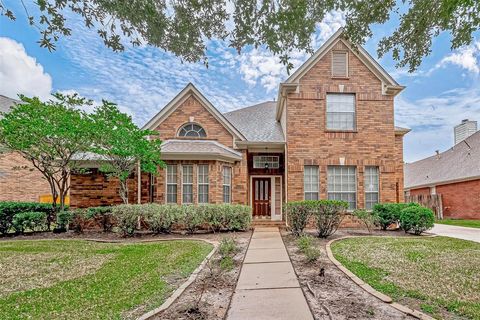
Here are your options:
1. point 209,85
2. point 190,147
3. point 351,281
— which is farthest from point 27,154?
point 351,281

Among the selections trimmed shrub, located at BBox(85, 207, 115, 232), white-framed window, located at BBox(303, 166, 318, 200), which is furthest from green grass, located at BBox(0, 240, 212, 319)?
white-framed window, located at BBox(303, 166, 318, 200)

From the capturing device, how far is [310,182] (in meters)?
14.1

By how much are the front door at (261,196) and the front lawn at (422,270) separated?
20.4 ft

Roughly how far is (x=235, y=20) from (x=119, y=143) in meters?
8.62

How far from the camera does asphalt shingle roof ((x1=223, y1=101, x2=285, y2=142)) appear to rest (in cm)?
1559

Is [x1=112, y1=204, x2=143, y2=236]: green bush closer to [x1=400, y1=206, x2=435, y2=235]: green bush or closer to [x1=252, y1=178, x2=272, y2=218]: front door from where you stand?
[x1=252, y1=178, x2=272, y2=218]: front door

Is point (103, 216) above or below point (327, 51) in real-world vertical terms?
below

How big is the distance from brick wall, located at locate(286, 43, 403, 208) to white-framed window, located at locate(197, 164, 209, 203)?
3625 millimetres

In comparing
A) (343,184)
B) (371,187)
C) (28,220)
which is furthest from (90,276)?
(371,187)

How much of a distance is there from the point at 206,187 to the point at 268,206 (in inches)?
152

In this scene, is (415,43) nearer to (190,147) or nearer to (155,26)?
(155,26)

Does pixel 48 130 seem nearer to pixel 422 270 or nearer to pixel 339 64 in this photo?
pixel 422 270

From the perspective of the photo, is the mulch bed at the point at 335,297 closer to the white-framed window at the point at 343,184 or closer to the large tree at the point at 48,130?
the white-framed window at the point at 343,184

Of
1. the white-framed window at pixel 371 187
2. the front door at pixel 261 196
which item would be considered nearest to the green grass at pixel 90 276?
the front door at pixel 261 196
